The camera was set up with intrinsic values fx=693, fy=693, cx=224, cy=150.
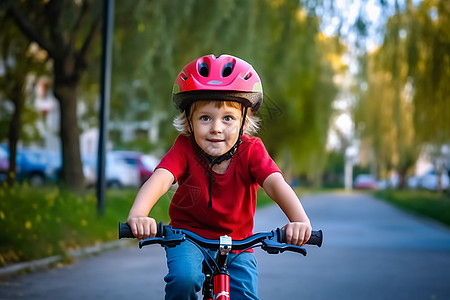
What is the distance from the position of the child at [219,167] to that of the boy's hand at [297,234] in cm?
16

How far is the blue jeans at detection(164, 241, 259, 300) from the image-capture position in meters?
2.55

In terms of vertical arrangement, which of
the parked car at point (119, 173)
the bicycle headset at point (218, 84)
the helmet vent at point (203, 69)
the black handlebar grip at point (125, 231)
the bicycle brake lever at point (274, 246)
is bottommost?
the parked car at point (119, 173)

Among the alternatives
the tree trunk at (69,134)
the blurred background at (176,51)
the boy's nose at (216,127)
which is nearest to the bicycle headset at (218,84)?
the boy's nose at (216,127)

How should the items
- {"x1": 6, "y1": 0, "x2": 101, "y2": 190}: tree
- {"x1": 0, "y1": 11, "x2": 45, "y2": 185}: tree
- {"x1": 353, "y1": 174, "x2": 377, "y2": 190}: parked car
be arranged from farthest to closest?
{"x1": 353, "y1": 174, "x2": 377, "y2": 190}: parked car < {"x1": 0, "y1": 11, "x2": 45, "y2": 185}: tree < {"x1": 6, "y1": 0, "x2": 101, "y2": 190}: tree

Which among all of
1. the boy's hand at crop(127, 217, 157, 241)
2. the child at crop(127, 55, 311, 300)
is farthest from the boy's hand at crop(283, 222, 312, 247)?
the boy's hand at crop(127, 217, 157, 241)

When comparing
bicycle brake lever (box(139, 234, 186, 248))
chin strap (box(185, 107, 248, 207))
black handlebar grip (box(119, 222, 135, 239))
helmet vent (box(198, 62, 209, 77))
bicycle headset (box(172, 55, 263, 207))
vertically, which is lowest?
bicycle brake lever (box(139, 234, 186, 248))

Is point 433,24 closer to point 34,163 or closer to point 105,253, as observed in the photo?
point 105,253

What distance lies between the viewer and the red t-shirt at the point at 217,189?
2.98 m

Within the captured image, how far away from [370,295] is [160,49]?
663 cm

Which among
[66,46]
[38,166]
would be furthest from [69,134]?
[38,166]

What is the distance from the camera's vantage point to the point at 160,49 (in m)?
11.8

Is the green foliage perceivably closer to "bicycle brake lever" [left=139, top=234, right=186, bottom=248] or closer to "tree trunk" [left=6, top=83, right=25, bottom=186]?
"tree trunk" [left=6, top=83, right=25, bottom=186]

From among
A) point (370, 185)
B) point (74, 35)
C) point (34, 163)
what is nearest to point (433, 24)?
point (74, 35)

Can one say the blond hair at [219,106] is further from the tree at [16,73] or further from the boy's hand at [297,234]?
the tree at [16,73]
